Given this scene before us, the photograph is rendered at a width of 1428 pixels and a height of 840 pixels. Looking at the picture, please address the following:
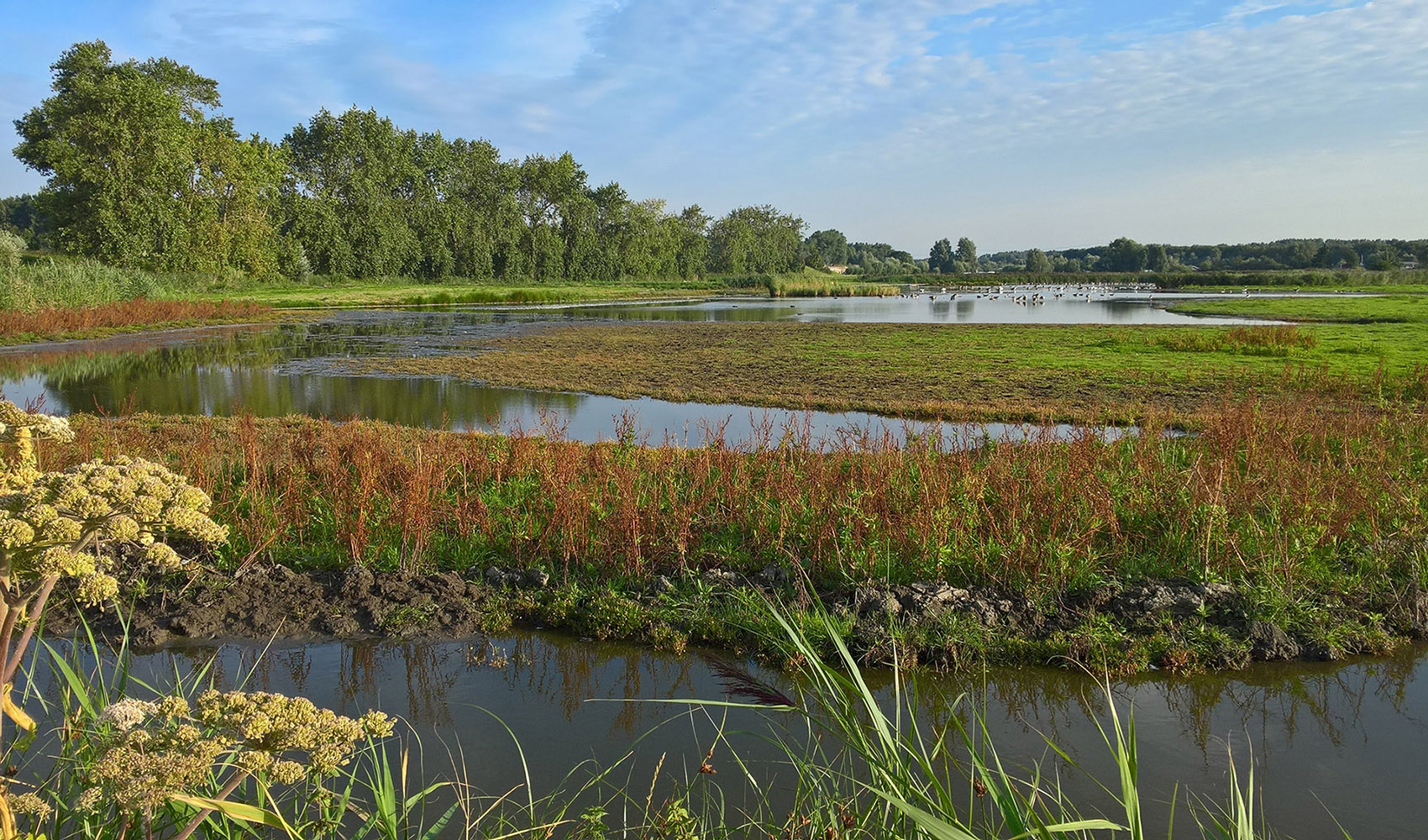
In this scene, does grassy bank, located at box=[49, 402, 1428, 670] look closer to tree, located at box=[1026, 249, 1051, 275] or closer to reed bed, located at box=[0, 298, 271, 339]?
reed bed, located at box=[0, 298, 271, 339]

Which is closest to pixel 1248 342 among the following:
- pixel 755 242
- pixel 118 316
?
pixel 118 316

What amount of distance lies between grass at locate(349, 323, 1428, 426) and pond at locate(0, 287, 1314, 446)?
0.97 m

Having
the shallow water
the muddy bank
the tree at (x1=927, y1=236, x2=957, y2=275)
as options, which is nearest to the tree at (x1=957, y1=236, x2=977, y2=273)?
the tree at (x1=927, y1=236, x2=957, y2=275)

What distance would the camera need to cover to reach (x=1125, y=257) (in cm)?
16938

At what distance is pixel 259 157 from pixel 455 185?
2863cm

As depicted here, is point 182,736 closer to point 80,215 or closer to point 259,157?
point 80,215

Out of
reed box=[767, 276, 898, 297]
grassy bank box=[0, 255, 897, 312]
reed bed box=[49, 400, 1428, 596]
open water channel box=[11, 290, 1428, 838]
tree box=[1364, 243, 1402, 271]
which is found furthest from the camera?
tree box=[1364, 243, 1402, 271]

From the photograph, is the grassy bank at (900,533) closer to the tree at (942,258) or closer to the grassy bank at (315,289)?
the grassy bank at (315,289)

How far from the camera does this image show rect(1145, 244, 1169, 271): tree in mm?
157637

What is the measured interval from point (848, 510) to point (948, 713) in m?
1.89

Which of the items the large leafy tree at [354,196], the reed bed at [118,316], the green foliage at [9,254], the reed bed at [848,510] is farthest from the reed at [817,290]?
the reed bed at [848,510]

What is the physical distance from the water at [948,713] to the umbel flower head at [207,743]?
229 centimetres

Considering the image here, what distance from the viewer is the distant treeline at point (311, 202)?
43.4 m

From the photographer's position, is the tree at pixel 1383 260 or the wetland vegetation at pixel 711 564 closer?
the wetland vegetation at pixel 711 564
